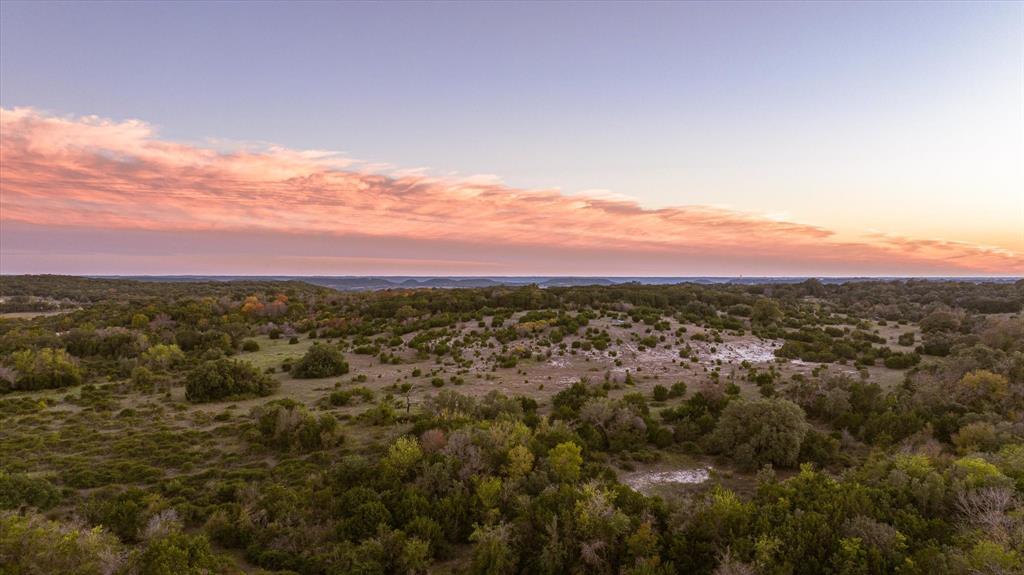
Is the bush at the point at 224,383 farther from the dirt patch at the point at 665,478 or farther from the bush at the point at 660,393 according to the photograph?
the bush at the point at 660,393

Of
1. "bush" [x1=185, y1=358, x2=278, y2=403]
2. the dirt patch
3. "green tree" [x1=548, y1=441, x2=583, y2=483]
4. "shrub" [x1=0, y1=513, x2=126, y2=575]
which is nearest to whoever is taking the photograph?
"shrub" [x1=0, y1=513, x2=126, y2=575]

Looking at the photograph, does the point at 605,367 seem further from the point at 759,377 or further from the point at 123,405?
the point at 123,405

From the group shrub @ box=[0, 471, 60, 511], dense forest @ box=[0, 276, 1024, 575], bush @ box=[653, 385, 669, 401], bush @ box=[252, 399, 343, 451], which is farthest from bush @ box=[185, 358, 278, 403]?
bush @ box=[653, 385, 669, 401]

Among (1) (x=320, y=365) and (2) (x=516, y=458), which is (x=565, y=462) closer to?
(2) (x=516, y=458)

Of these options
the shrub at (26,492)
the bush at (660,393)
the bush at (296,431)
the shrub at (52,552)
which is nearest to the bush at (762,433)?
the bush at (660,393)

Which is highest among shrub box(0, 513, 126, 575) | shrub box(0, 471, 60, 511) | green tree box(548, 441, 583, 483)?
shrub box(0, 513, 126, 575)

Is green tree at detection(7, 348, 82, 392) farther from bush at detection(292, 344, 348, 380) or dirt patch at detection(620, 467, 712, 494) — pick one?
dirt patch at detection(620, 467, 712, 494)
